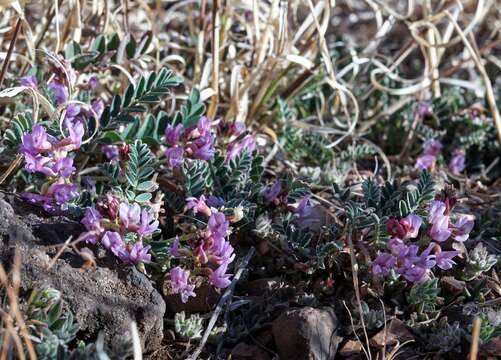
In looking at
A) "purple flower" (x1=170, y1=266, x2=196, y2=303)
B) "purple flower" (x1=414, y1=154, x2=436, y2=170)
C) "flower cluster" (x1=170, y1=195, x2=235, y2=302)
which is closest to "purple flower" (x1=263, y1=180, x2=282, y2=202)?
"flower cluster" (x1=170, y1=195, x2=235, y2=302)

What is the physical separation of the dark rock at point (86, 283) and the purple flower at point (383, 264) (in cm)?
52

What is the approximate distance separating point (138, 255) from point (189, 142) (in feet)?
1.37

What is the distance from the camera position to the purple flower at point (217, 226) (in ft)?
5.80

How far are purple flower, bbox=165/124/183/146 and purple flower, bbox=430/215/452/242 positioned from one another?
72 centimetres

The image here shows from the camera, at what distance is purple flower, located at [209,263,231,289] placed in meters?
1.77

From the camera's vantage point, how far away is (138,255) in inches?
68.1

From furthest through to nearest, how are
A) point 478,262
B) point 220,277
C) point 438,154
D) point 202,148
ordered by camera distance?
point 438,154 < point 202,148 < point 478,262 < point 220,277

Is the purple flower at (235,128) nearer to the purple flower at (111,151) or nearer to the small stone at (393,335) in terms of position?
the purple flower at (111,151)

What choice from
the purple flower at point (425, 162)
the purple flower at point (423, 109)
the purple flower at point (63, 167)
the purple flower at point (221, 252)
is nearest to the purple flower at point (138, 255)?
the purple flower at point (221, 252)

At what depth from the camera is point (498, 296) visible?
193 cm

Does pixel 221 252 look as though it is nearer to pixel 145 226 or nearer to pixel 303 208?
pixel 145 226

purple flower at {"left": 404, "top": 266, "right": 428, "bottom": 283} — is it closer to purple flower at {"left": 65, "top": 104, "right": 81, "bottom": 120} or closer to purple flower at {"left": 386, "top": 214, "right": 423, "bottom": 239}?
purple flower at {"left": 386, "top": 214, "right": 423, "bottom": 239}

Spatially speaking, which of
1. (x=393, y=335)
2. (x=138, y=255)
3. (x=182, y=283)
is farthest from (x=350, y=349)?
(x=138, y=255)

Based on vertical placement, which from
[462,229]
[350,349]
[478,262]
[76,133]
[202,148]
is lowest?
[350,349]
